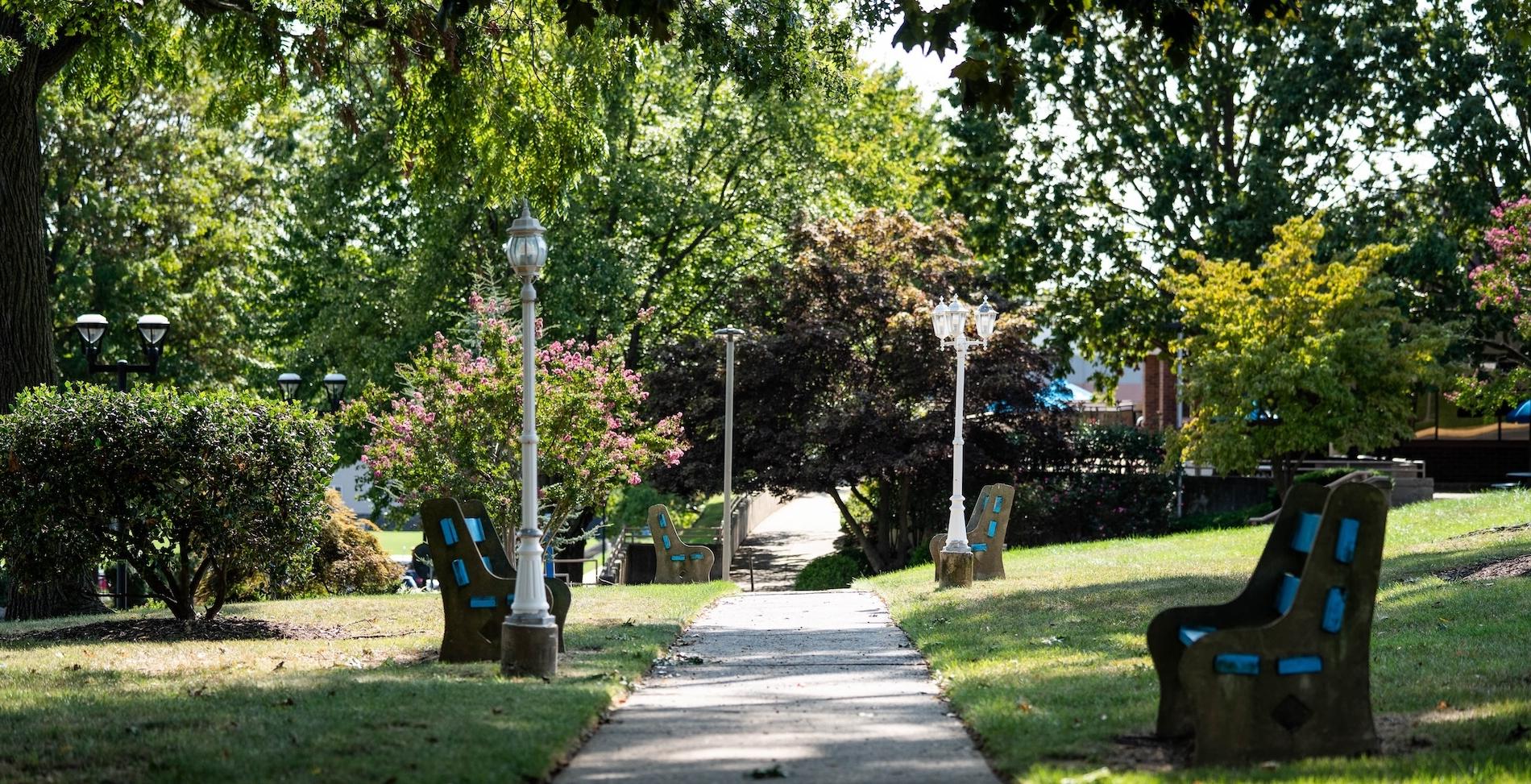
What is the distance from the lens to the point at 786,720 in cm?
829

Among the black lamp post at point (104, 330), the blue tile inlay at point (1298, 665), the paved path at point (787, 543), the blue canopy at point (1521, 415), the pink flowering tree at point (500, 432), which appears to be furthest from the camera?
the blue canopy at point (1521, 415)

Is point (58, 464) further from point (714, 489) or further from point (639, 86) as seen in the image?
point (639, 86)

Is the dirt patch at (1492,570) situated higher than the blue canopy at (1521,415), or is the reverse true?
the blue canopy at (1521,415)

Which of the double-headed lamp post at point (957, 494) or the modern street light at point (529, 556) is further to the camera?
the double-headed lamp post at point (957, 494)

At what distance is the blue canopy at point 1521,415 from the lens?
36156mm

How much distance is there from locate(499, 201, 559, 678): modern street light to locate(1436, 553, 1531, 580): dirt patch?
9.20m

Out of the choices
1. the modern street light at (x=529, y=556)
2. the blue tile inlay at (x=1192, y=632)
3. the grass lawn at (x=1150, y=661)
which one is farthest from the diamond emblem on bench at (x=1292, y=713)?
the modern street light at (x=529, y=556)

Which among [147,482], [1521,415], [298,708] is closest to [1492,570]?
[298,708]

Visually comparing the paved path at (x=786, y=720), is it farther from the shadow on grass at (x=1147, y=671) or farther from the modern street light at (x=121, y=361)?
the modern street light at (x=121, y=361)

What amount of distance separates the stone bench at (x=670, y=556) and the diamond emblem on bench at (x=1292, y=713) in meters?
16.8

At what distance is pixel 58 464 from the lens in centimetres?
1306

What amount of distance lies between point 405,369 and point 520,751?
18569mm

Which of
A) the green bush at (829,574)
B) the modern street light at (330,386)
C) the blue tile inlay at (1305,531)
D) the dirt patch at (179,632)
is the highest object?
the modern street light at (330,386)

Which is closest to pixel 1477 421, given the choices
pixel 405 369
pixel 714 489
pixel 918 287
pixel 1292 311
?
pixel 1292 311
